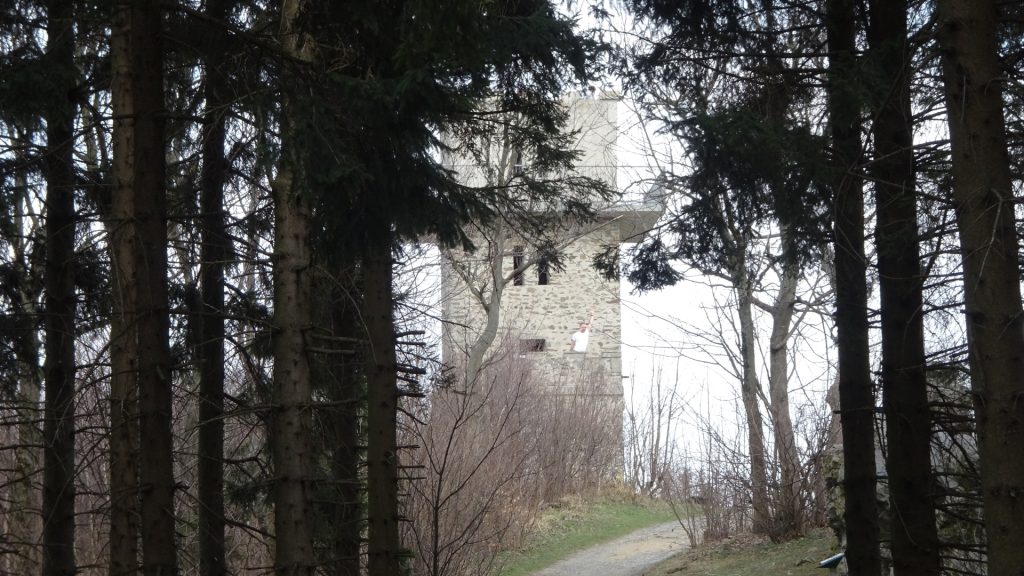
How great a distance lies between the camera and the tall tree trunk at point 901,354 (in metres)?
7.30

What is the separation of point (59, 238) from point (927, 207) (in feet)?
23.1

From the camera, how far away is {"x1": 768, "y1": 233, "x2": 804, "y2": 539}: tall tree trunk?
1471cm

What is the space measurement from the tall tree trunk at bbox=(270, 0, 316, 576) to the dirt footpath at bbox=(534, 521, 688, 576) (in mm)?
9831

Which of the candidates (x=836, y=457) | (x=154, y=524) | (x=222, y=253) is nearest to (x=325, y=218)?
(x=222, y=253)

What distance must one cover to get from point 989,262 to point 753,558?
994 cm

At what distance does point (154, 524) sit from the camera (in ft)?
18.9

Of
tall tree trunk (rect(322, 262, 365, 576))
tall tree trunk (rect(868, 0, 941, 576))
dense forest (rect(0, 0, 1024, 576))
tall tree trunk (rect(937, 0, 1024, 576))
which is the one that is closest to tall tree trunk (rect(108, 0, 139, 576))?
dense forest (rect(0, 0, 1024, 576))

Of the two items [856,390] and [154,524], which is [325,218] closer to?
[154,524]

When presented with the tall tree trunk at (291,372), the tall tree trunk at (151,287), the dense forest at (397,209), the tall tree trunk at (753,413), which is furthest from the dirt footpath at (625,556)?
the tall tree trunk at (151,287)

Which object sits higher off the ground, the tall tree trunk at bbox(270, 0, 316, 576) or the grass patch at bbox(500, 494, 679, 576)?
the tall tree trunk at bbox(270, 0, 316, 576)

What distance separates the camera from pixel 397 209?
7.27 m

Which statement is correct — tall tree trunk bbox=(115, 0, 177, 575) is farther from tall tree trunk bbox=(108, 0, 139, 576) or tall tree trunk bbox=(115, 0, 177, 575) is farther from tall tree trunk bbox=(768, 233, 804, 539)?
tall tree trunk bbox=(768, 233, 804, 539)

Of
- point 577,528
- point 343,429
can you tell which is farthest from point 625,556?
point 343,429

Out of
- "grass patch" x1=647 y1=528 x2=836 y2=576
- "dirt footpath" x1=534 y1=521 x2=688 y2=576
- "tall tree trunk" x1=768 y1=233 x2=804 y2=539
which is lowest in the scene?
"dirt footpath" x1=534 y1=521 x2=688 y2=576
